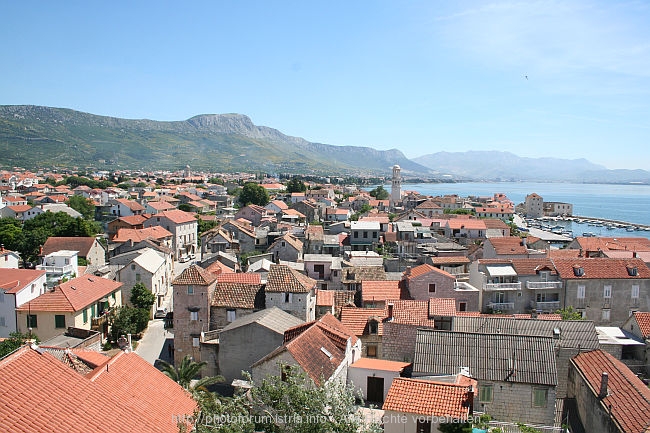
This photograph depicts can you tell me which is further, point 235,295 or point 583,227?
point 583,227

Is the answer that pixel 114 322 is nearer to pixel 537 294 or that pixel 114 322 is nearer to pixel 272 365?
pixel 272 365

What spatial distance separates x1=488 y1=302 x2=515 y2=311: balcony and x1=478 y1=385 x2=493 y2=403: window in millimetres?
15439

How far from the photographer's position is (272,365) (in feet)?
57.1

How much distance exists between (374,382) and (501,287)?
16.2 m

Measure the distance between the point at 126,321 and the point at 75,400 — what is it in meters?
21.1

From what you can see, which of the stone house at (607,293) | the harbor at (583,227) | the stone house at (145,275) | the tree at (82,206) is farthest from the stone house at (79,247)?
the harbor at (583,227)

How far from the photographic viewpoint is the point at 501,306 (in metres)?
32.3

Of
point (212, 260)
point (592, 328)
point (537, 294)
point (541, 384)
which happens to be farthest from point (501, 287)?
point (212, 260)

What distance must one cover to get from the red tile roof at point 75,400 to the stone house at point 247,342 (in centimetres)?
A: 863

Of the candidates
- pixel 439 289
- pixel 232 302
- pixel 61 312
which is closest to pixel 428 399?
pixel 232 302

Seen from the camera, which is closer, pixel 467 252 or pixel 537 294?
pixel 537 294

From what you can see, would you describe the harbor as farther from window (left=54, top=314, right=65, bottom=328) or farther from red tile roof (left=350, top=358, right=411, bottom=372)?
window (left=54, top=314, right=65, bottom=328)

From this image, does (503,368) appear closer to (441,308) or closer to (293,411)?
(441,308)

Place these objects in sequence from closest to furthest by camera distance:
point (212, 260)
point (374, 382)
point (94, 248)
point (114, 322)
A: 1. point (374, 382)
2. point (114, 322)
3. point (212, 260)
4. point (94, 248)
